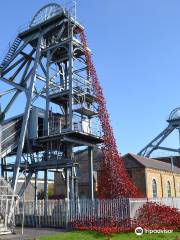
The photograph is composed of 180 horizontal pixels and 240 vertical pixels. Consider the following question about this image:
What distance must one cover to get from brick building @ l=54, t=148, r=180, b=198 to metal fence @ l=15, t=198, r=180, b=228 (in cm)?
1210

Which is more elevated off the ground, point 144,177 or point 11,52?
point 11,52

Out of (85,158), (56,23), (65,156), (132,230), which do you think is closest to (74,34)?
(56,23)

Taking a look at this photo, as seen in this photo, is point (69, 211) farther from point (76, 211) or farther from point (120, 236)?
point (120, 236)

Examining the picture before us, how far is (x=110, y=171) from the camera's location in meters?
26.8

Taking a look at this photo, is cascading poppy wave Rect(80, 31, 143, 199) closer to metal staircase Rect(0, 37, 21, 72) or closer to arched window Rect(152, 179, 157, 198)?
metal staircase Rect(0, 37, 21, 72)

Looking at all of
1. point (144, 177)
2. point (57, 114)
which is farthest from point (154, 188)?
point (57, 114)

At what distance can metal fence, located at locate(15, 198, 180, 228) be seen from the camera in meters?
22.9

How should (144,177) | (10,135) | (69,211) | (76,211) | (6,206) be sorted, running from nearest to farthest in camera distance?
(6,206)
(76,211)
(69,211)
(10,135)
(144,177)

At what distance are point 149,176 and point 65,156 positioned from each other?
1755cm

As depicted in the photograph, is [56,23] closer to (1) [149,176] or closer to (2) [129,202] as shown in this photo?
(2) [129,202]

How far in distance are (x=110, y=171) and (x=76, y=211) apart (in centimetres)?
395

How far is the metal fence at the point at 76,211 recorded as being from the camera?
22.9 m

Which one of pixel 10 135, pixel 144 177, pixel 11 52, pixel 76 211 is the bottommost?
pixel 76 211

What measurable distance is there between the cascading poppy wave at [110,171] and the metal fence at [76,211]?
1.88 metres
